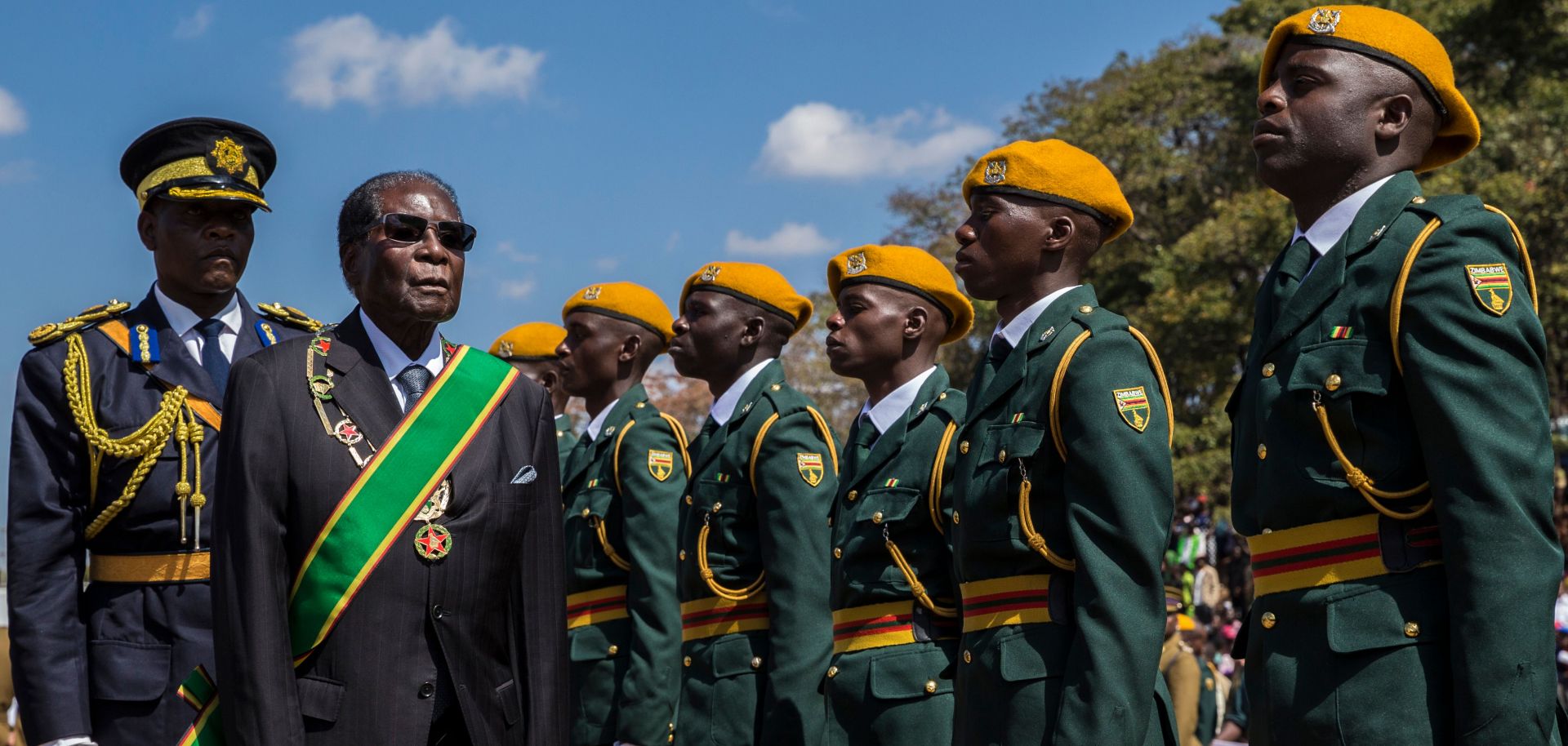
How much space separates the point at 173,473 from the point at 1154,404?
2.72m

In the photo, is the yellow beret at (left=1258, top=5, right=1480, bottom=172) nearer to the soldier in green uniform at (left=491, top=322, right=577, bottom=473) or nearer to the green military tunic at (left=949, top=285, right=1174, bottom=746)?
the green military tunic at (left=949, top=285, right=1174, bottom=746)

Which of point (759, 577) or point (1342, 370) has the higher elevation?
point (1342, 370)

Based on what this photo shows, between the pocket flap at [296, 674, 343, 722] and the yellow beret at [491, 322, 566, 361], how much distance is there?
737 centimetres

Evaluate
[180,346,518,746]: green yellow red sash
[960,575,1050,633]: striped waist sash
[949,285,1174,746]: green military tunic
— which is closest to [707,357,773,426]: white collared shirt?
[949,285,1174,746]: green military tunic

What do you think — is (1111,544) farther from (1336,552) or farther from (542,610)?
(542,610)

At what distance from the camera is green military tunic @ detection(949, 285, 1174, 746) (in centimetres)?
387

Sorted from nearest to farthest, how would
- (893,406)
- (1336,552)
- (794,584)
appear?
(1336,552) → (893,406) → (794,584)

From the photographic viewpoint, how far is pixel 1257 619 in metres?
3.61

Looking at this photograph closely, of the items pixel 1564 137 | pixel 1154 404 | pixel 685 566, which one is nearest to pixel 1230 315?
pixel 1564 137

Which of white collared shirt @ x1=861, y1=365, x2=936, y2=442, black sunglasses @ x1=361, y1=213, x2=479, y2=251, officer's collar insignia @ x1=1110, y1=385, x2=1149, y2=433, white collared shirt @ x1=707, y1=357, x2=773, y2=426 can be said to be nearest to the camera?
black sunglasses @ x1=361, y1=213, x2=479, y2=251

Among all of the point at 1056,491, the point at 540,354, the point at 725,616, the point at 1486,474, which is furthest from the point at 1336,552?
the point at 540,354

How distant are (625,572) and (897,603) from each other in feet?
8.18

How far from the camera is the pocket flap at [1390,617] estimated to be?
327 cm

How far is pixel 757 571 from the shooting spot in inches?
259
